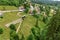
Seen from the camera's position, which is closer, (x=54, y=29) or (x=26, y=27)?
(x=54, y=29)

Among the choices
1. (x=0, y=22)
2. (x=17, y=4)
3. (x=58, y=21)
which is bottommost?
(x=17, y=4)

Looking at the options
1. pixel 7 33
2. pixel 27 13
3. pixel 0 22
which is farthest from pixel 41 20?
pixel 7 33

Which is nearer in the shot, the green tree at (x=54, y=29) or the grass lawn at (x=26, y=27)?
the green tree at (x=54, y=29)

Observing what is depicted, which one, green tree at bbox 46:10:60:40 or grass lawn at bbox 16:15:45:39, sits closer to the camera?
green tree at bbox 46:10:60:40

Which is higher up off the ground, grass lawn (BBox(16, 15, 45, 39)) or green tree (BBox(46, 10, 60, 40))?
green tree (BBox(46, 10, 60, 40))

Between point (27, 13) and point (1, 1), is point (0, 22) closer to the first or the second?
point (27, 13)

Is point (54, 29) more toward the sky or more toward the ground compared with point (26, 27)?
more toward the sky

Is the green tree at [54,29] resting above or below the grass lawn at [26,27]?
above

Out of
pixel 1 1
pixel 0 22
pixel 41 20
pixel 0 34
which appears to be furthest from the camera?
pixel 1 1

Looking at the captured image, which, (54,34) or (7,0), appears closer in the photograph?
(54,34)

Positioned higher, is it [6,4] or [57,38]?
[57,38]

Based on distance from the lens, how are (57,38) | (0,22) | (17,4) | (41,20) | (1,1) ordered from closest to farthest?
(57,38) → (0,22) → (41,20) → (1,1) → (17,4)
